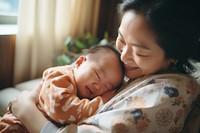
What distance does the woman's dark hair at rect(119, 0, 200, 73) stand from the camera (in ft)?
2.44

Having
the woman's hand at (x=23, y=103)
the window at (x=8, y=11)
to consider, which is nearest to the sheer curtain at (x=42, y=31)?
the window at (x=8, y=11)

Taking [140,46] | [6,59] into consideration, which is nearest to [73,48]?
[6,59]

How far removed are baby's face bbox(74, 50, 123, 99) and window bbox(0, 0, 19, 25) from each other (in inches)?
50.0

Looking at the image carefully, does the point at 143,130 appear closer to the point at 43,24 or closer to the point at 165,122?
the point at 165,122

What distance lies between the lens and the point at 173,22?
29.5 inches

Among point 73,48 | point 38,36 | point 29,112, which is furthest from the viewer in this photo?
point 73,48

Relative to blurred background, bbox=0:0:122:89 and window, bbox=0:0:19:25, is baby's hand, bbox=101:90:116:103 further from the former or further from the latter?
window, bbox=0:0:19:25

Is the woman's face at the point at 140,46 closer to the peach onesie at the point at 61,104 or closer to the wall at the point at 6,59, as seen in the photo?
the peach onesie at the point at 61,104

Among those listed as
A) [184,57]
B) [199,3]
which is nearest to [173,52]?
[184,57]

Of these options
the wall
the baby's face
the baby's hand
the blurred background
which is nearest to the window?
the blurred background

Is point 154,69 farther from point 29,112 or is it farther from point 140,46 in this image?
point 29,112

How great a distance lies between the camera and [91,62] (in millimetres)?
1062

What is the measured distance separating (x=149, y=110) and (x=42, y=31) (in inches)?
59.7

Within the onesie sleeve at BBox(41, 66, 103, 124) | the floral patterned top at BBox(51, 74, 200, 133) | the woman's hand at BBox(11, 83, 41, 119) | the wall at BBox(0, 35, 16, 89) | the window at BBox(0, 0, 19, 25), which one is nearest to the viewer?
the floral patterned top at BBox(51, 74, 200, 133)
